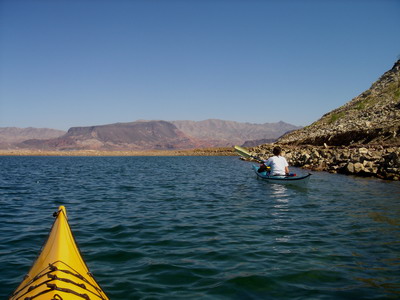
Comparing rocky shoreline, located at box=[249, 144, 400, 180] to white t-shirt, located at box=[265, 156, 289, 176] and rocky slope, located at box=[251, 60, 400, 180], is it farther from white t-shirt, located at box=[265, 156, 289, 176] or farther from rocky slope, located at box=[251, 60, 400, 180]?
white t-shirt, located at box=[265, 156, 289, 176]

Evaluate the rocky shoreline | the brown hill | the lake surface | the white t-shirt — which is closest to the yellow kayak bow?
A: the lake surface

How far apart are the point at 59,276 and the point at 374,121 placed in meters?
38.3

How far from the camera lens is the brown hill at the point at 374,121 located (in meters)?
30.0

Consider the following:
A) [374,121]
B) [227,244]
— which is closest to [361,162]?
[374,121]

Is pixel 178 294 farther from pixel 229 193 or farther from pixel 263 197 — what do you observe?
pixel 229 193

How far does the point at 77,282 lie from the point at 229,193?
1254 cm

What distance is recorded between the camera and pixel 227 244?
7988 millimetres

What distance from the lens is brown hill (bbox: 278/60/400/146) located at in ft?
98.5

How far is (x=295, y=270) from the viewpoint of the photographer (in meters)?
6.24

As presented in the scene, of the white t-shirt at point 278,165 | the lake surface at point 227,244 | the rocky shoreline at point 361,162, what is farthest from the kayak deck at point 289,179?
the rocky shoreline at point 361,162

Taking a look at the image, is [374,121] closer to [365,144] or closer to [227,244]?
[365,144]

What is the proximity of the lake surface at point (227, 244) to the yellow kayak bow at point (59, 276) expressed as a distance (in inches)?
31.8

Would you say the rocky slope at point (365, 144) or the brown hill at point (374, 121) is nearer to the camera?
the rocky slope at point (365, 144)

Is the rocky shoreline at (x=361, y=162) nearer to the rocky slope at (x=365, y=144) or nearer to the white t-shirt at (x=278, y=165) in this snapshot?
the rocky slope at (x=365, y=144)
